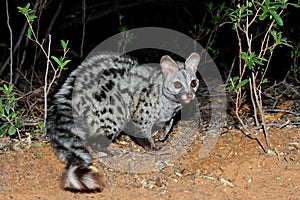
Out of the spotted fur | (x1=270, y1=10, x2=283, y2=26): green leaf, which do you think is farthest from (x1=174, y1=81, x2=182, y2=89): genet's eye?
(x1=270, y1=10, x2=283, y2=26): green leaf

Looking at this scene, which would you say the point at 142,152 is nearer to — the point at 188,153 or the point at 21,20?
the point at 188,153

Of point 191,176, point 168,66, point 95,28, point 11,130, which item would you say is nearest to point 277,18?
point 168,66

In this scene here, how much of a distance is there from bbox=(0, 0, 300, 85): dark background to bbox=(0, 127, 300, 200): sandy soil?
254 cm

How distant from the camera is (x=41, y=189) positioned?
4895mm

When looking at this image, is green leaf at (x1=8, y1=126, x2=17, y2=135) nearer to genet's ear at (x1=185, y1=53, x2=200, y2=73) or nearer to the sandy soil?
the sandy soil

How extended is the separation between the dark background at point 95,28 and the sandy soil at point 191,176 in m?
2.54

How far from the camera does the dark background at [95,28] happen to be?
8.68 metres

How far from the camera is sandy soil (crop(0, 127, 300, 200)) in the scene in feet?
15.8

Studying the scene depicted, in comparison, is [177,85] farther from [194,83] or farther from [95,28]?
[95,28]

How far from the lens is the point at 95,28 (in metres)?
11.6

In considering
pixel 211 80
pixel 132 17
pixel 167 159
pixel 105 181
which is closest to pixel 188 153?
pixel 167 159

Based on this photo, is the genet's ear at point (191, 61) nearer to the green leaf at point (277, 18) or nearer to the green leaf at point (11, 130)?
the green leaf at point (277, 18)

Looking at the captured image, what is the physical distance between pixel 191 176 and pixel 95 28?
23.5 feet

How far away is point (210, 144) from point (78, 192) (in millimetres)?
1835
